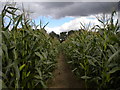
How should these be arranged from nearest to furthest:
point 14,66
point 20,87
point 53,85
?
point 14,66 < point 20,87 < point 53,85

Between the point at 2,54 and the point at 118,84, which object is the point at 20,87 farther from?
the point at 118,84

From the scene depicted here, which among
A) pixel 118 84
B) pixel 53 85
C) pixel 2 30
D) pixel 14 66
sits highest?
pixel 2 30

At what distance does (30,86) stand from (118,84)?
1.10m

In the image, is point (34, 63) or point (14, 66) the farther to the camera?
point (34, 63)

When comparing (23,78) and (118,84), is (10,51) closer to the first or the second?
(23,78)

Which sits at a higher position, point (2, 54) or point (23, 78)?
point (2, 54)

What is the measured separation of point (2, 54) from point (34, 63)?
0.52 m

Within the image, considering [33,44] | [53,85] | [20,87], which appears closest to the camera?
[20,87]

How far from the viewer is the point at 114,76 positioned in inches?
74.7

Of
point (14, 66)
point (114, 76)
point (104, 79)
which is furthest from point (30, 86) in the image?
point (114, 76)

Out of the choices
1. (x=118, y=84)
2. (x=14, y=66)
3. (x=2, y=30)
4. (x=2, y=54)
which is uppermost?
(x=2, y=30)

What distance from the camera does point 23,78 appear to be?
5.70ft

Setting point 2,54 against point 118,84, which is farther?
point 118,84

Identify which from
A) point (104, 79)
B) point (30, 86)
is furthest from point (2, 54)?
point (104, 79)
